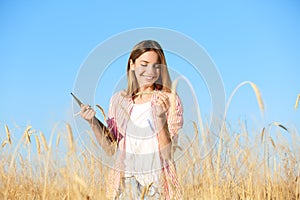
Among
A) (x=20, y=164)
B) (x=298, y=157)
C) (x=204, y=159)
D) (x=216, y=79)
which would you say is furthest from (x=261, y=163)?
(x=20, y=164)

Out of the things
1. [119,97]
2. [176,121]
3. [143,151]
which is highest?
[119,97]

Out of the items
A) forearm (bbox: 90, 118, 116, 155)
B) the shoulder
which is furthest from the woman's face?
forearm (bbox: 90, 118, 116, 155)

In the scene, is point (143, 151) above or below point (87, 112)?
below

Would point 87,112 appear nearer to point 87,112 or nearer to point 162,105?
point 87,112

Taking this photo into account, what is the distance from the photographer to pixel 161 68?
87.5 inches

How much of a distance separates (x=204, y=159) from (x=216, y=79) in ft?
1.67

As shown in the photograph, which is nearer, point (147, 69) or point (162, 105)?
point (162, 105)

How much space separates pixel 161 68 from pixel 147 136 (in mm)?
432

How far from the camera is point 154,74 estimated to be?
221 cm

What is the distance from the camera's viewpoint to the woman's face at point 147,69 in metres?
2.20

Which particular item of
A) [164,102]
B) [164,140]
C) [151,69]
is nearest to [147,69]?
[151,69]

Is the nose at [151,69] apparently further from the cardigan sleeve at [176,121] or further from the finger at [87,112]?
the finger at [87,112]

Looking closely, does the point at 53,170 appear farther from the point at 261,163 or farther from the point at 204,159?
the point at 261,163

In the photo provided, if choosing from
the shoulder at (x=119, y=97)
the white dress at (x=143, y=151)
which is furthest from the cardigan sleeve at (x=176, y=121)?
the shoulder at (x=119, y=97)
